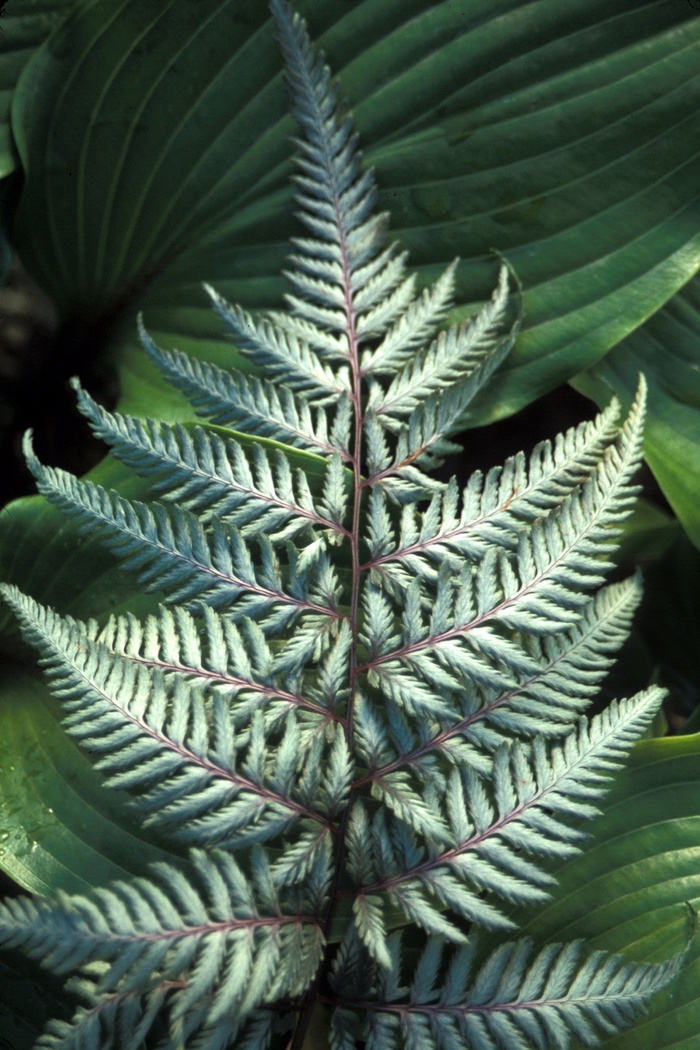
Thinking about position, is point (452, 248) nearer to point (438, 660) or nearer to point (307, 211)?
point (307, 211)

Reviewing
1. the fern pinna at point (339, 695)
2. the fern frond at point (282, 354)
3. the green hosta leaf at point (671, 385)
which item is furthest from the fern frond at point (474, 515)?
the green hosta leaf at point (671, 385)

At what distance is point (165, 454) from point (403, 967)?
500 mm

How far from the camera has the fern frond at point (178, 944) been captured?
1.64ft

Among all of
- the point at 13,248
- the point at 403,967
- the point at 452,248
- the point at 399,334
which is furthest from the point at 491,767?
the point at 13,248

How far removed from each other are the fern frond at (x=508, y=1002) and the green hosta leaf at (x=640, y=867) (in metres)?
0.11

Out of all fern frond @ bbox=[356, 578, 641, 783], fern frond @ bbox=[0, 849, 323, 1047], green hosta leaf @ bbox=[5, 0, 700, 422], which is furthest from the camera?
green hosta leaf @ bbox=[5, 0, 700, 422]

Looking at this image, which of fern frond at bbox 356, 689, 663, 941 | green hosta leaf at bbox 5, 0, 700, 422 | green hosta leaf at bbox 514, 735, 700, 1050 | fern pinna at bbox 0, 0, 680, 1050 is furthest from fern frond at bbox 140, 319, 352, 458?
green hosta leaf at bbox 514, 735, 700, 1050

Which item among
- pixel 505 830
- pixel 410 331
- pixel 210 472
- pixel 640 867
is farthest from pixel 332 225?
pixel 640 867

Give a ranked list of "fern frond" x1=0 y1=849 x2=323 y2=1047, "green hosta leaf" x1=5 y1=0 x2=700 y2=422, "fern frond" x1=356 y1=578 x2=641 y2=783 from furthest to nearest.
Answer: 1. "green hosta leaf" x1=5 y1=0 x2=700 y2=422
2. "fern frond" x1=356 y1=578 x2=641 y2=783
3. "fern frond" x1=0 y1=849 x2=323 y2=1047

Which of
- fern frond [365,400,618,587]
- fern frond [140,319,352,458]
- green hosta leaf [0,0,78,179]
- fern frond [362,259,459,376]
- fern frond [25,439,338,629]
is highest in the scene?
green hosta leaf [0,0,78,179]

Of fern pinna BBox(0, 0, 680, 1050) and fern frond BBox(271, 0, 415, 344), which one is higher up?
fern frond BBox(271, 0, 415, 344)

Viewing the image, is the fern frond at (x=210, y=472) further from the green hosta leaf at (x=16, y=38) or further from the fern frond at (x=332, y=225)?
the green hosta leaf at (x=16, y=38)

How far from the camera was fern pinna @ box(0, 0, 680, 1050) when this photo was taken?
56 centimetres

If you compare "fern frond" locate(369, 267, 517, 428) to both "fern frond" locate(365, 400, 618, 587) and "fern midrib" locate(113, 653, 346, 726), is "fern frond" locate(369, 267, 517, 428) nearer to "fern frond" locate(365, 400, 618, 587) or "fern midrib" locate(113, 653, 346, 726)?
"fern frond" locate(365, 400, 618, 587)
